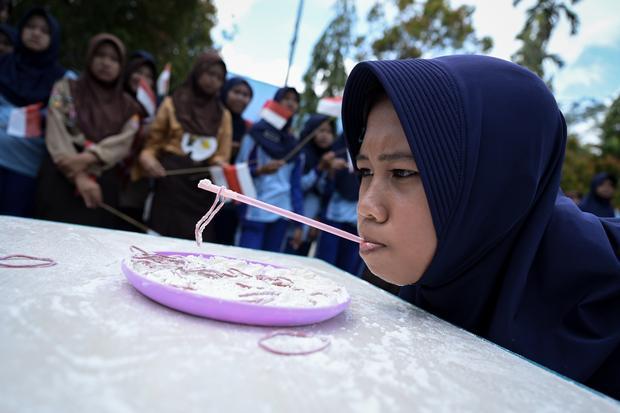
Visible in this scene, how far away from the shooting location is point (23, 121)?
2.45 meters

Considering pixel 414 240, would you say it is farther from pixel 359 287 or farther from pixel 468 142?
pixel 359 287

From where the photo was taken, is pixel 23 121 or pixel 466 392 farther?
pixel 23 121

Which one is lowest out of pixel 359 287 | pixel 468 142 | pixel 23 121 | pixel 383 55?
pixel 359 287

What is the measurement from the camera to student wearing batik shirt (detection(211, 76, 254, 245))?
326cm

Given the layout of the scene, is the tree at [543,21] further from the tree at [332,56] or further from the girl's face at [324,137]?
the girl's face at [324,137]

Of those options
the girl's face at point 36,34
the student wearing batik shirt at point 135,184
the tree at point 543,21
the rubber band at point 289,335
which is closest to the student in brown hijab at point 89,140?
the student wearing batik shirt at point 135,184

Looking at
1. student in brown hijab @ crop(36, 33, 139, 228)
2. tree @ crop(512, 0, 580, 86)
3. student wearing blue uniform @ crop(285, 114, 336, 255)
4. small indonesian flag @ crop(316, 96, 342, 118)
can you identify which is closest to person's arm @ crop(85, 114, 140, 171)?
student in brown hijab @ crop(36, 33, 139, 228)

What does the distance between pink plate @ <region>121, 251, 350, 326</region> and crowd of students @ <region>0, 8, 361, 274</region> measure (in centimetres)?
204

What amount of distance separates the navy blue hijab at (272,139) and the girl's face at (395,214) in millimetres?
2263

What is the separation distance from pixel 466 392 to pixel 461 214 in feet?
1.27

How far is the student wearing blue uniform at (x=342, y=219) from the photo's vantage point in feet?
11.6

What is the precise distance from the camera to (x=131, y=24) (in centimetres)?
707

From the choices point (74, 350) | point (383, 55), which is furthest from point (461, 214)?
point (383, 55)

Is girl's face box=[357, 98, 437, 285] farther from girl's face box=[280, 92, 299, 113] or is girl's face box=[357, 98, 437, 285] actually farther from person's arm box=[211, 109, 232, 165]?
girl's face box=[280, 92, 299, 113]
